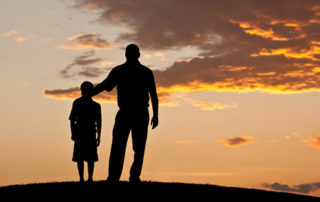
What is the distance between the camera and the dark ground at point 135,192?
14.2 m

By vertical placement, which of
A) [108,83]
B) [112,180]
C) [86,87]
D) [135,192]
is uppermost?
[86,87]

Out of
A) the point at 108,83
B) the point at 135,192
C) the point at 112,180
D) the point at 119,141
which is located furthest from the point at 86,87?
the point at 135,192

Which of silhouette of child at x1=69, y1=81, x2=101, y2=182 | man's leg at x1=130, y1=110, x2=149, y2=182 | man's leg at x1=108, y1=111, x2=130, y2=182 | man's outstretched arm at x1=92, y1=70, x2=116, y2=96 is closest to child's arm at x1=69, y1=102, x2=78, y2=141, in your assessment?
silhouette of child at x1=69, y1=81, x2=101, y2=182

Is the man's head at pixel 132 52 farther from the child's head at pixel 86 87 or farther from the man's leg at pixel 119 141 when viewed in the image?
the child's head at pixel 86 87

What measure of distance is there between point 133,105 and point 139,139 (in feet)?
2.84

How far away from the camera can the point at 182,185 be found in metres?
16.2

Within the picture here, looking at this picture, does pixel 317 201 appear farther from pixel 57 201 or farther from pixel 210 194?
pixel 57 201

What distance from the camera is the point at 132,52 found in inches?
579

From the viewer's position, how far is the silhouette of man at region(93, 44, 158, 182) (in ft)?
48.0

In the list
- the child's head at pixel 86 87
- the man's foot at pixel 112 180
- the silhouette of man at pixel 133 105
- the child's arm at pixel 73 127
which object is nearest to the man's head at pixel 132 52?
the silhouette of man at pixel 133 105

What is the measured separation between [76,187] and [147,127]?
2482 millimetres

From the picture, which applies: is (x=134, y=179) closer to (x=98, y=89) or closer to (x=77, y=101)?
(x=98, y=89)

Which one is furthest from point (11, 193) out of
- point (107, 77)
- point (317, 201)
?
point (317, 201)

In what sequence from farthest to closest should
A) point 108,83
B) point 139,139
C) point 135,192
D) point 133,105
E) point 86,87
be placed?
point 86,87
point 108,83
point 139,139
point 133,105
point 135,192
